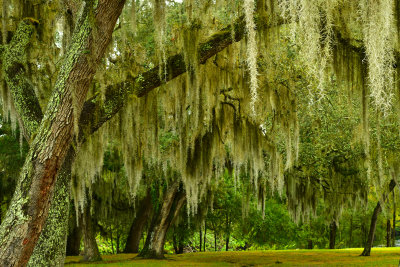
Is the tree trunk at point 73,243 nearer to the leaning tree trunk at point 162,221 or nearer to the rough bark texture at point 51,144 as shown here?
the leaning tree trunk at point 162,221

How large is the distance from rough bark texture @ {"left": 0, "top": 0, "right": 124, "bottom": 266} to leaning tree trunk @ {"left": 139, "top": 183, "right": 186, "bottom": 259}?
944 cm

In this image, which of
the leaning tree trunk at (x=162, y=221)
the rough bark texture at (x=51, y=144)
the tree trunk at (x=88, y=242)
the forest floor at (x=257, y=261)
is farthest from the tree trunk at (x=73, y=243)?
the rough bark texture at (x=51, y=144)

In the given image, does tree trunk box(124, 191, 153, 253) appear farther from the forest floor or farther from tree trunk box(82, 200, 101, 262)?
tree trunk box(82, 200, 101, 262)

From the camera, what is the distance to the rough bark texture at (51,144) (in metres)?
4.69

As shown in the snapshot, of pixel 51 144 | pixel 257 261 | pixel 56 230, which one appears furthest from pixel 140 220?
pixel 51 144

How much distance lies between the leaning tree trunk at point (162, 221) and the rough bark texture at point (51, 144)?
9435 millimetres

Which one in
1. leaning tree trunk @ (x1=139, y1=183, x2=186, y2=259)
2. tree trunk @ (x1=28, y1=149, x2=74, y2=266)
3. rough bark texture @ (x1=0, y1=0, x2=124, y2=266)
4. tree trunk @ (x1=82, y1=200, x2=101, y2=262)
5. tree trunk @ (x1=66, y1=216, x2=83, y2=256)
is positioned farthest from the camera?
tree trunk @ (x1=66, y1=216, x2=83, y2=256)

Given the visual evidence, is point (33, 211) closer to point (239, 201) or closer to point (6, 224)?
point (6, 224)

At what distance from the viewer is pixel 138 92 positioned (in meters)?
6.38

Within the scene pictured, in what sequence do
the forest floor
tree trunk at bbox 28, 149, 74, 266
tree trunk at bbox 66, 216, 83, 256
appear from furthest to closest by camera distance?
tree trunk at bbox 66, 216, 83, 256, the forest floor, tree trunk at bbox 28, 149, 74, 266

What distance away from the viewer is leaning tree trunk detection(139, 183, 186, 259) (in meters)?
14.4

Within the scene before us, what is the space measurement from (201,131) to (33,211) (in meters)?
5.21

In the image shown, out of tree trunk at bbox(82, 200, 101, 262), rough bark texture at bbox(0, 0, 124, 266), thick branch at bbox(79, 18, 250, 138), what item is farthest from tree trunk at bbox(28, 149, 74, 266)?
tree trunk at bbox(82, 200, 101, 262)

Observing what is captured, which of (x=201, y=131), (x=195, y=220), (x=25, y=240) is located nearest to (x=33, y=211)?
(x=25, y=240)
